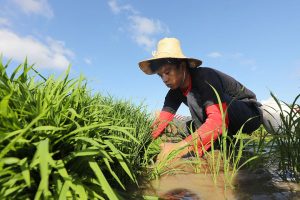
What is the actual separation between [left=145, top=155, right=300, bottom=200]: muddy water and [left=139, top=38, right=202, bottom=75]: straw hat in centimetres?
129

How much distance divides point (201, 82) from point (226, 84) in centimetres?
66

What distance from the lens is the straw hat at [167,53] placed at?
12.2ft

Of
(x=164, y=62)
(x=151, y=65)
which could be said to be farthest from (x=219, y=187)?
(x=151, y=65)

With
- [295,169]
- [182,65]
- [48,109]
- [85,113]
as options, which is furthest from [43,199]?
[182,65]

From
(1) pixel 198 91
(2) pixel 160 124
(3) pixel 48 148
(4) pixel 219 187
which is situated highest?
(1) pixel 198 91

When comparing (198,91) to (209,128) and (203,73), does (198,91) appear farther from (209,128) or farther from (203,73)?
(209,128)

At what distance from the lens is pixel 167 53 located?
3.73m

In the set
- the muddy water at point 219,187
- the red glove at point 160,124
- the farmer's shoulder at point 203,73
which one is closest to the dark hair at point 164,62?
the farmer's shoulder at point 203,73

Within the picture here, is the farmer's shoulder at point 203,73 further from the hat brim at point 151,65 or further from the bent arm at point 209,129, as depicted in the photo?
the bent arm at point 209,129

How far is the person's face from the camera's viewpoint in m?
3.78

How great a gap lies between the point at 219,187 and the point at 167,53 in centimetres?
169

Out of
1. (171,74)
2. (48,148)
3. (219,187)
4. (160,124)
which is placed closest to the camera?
(48,148)

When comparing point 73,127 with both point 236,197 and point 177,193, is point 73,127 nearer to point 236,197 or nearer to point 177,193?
point 177,193

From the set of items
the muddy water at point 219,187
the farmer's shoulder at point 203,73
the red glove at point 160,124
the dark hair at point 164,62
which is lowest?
the muddy water at point 219,187
